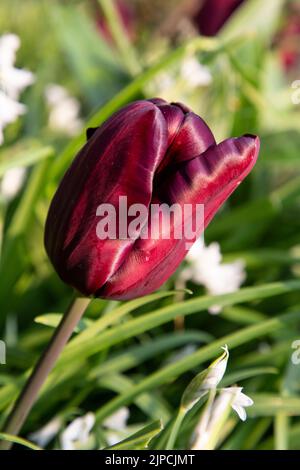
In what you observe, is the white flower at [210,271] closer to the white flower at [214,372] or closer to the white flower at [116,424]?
the white flower at [116,424]

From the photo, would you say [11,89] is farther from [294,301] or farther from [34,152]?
[294,301]

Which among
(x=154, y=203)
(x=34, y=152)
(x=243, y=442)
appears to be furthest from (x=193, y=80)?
(x=154, y=203)

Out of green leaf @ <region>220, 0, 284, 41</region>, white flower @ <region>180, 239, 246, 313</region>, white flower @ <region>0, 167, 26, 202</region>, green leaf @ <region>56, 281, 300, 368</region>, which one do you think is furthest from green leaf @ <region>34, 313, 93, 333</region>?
green leaf @ <region>220, 0, 284, 41</region>

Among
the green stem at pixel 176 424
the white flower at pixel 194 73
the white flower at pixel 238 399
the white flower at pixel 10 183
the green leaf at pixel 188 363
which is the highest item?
the white flower at pixel 194 73

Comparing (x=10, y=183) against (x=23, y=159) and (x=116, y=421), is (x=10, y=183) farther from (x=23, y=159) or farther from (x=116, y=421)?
(x=116, y=421)

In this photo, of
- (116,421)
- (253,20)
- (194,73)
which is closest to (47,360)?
(116,421)

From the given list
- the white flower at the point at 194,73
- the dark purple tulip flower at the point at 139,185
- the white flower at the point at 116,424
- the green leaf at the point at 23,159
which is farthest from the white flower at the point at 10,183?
the dark purple tulip flower at the point at 139,185
